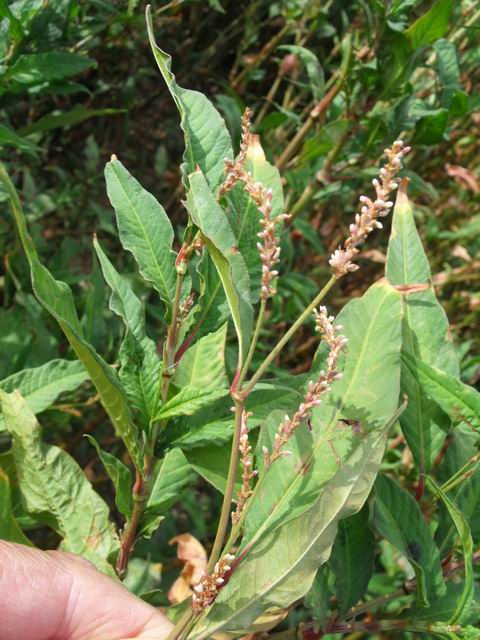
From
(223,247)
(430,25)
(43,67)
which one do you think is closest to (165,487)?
(223,247)

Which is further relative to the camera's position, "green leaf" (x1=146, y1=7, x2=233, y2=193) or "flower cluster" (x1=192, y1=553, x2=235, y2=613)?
"green leaf" (x1=146, y1=7, x2=233, y2=193)

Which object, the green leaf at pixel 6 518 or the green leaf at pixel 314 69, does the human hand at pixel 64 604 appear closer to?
the green leaf at pixel 6 518

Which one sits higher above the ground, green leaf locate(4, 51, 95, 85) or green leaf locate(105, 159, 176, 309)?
green leaf locate(4, 51, 95, 85)

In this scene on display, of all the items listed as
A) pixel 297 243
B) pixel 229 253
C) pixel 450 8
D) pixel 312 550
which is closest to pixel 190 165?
pixel 229 253

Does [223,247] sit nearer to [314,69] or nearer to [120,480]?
[120,480]

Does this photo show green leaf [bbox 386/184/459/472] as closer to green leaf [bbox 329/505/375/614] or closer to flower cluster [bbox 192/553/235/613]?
green leaf [bbox 329/505/375/614]

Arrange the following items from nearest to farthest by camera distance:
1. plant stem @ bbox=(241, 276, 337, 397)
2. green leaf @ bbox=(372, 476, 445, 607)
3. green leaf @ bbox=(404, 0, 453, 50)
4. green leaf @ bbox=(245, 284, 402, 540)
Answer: plant stem @ bbox=(241, 276, 337, 397)
green leaf @ bbox=(245, 284, 402, 540)
green leaf @ bbox=(372, 476, 445, 607)
green leaf @ bbox=(404, 0, 453, 50)

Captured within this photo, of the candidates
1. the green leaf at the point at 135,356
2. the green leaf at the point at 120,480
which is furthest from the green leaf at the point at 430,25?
the green leaf at the point at 120,480

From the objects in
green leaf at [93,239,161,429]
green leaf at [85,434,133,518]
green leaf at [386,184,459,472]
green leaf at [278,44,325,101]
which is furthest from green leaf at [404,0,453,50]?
green leaf at [85,434,133,518]

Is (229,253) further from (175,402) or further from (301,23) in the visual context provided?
(301,23)
